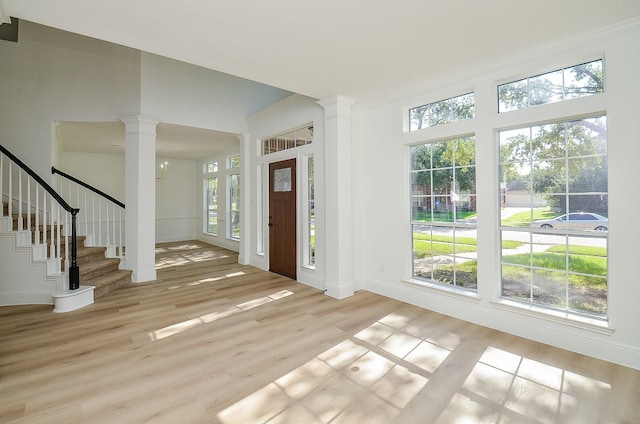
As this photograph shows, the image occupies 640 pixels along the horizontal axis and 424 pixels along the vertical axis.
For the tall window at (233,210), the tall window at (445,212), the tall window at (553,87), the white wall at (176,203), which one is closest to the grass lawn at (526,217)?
the tall window at (445,212)

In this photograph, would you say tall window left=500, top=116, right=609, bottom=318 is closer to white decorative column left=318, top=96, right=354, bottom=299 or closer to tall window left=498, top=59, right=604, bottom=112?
tall window left=498, top=59, right=604, bottom=112

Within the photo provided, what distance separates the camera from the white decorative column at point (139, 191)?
15.9 ft

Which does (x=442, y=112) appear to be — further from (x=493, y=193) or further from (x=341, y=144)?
(x=341, y=144)

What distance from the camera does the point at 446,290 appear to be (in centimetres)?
355

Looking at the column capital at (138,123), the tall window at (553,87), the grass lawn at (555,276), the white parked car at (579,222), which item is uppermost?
the column capital at (138,123)

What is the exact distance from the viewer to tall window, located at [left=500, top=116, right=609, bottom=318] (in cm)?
263

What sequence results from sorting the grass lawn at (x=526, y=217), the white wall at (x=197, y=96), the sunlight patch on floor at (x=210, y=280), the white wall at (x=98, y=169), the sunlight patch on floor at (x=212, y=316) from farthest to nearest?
the white wall at (x=98, y=169)
the white wall at (x=197, y=96)
the sunlight patch on floor at (x=210, y=280)
the sunlight patch on floor at (x=212, y=316)
the grass lawn at (x=526, y=217)

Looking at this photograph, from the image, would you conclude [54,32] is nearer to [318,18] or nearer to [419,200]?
[318,18]

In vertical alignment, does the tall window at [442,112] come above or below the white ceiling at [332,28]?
below

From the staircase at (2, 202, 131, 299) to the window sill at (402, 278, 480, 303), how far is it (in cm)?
417

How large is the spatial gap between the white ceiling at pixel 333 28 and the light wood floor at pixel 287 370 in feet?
9.05

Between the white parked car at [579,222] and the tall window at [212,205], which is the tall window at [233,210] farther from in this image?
the white parked car at [579,222]

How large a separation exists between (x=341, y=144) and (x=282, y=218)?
1789mm

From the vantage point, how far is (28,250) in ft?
12.7
